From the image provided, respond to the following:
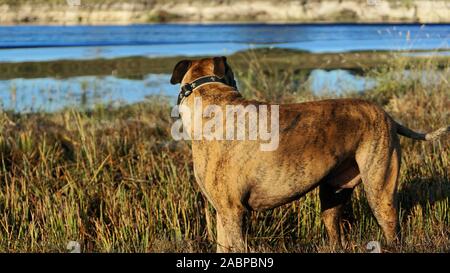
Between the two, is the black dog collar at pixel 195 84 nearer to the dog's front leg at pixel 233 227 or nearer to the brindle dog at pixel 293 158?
the brindle dog at pixel 293 158

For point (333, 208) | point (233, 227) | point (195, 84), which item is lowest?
point (233, 227)

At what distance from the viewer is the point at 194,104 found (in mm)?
5348

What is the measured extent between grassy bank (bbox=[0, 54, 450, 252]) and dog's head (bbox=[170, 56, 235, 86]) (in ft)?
4.23

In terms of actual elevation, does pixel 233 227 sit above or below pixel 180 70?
below

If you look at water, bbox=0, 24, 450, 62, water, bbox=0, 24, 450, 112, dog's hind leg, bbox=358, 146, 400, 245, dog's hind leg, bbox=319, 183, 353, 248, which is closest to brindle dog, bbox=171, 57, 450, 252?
dog's hind leg, bbox=358, 146, 400, 245

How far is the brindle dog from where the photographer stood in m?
5.19

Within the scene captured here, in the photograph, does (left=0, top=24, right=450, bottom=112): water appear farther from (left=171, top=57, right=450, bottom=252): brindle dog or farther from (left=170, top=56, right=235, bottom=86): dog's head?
(left=170, top=56, right=235, bottom=86): dog's head

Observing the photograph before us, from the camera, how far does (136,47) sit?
29.2 meters

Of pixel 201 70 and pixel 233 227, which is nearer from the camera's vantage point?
pixel 233 227

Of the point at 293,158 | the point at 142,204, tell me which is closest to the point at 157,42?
the point at 142,204

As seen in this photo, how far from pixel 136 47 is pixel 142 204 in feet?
74.2

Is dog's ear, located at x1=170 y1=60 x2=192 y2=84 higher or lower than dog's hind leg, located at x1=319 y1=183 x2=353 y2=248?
higher

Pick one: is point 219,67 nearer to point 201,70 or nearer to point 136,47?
point 201,70

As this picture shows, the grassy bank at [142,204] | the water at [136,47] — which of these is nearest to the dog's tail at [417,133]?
the grassy bank at [142,204]
